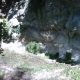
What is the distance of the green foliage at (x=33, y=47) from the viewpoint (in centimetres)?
1199

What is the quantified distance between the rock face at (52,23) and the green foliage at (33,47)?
0.45 metres

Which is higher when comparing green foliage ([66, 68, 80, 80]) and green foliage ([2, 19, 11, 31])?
green foliage ([2, 19, 11, 31])

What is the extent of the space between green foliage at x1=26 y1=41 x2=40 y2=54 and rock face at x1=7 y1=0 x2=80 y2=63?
447 millimetres

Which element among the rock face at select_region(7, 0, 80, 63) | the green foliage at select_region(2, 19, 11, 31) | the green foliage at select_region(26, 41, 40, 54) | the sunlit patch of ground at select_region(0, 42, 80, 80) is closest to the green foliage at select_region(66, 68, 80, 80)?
the sunlit patch of ground at select_region(0, 42, 80, 80)

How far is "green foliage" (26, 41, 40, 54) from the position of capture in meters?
12.0

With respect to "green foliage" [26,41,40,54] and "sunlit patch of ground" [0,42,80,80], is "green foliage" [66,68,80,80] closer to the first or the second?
"sunlit patch of ground" [0,42,80,80]

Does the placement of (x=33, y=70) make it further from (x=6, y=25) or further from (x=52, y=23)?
(x=6, y=25)

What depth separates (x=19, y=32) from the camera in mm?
A: 13125

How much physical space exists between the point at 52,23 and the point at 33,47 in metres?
1.74

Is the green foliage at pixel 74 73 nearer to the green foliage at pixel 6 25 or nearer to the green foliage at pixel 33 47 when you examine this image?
the green foliage at pixel 33 47

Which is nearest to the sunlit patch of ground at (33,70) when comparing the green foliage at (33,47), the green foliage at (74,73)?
the green foliage at (74,73)

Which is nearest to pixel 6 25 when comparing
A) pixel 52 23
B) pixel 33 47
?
pixel 33 47

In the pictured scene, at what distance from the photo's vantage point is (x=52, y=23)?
1163 cm

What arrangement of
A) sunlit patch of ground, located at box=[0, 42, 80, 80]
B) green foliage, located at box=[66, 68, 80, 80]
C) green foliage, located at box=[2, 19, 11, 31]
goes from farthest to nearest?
green foliage, located at box=[2, 19, 11, 31] < sunlit patch of ground, located at box=[0, 42, 80, 80] < green foliage, located at box=[66, 68, 80, 80]
